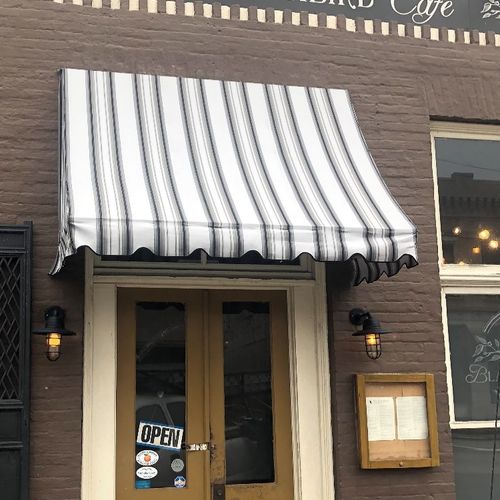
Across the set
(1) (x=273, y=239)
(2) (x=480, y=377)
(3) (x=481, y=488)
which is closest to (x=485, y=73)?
(2) (x=480, y=377)

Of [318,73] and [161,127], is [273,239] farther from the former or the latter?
[318,73]

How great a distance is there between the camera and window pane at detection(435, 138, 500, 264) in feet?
21.1

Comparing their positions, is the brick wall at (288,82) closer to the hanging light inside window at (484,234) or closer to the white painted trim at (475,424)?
the white painted trim at (475,424)

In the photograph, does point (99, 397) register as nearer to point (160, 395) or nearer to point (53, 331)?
point (160, 395)

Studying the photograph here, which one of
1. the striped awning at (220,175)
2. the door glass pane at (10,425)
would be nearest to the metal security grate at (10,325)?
the door glass pane at (10,425)

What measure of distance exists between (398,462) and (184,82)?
3.31 metres

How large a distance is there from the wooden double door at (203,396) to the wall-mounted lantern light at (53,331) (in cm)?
56

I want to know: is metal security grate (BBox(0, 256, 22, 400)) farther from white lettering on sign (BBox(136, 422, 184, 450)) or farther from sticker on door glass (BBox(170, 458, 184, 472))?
sticker on door glass (BBox(170, 458, 184, 472))

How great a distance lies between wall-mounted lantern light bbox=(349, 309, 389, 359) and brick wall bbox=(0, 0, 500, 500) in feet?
0.30

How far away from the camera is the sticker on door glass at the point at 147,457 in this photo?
18.3 ft

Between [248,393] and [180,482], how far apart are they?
827 mm

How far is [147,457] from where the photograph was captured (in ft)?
18.4

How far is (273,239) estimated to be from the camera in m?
4.81

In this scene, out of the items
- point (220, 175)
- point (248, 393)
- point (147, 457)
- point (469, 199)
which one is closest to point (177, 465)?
point (147, 457)
